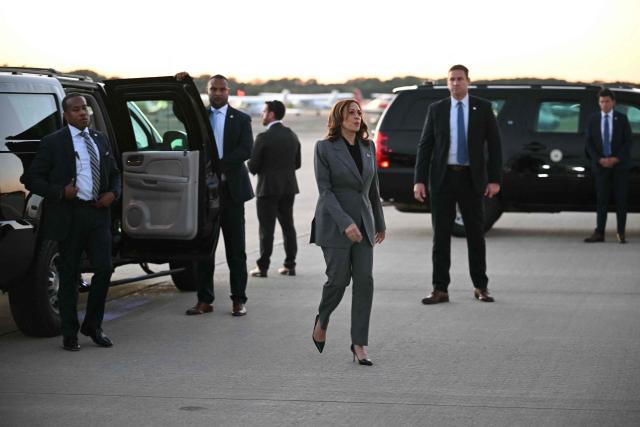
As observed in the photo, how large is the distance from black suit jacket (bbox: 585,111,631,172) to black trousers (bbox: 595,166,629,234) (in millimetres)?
91

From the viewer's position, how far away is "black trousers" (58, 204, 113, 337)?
8.67 m

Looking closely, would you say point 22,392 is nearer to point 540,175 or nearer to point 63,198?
point 63,198

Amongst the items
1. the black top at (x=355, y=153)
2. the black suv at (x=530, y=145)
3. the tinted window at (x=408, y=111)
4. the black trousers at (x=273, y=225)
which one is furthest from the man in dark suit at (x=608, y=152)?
the black top at (x=355, y=153)

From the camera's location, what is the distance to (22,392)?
23.9 feet

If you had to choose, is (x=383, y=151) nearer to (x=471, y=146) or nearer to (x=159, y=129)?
(x=471, y=146)

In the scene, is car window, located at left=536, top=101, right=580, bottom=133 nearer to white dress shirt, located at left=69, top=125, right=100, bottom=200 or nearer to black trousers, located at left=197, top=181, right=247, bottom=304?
black trousers, located at left=197, top=181, right=247, bottom=304

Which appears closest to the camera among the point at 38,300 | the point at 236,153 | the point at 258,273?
the point at 38,300

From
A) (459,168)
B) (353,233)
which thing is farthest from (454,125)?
(353,233)

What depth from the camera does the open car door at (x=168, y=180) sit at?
9.97m

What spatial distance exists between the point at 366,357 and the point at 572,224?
1114cm

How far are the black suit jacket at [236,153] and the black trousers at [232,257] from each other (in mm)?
71

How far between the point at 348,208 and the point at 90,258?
1.86 m

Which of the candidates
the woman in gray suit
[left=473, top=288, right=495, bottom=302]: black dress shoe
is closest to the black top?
the woman in gray suit

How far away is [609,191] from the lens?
15.9m
